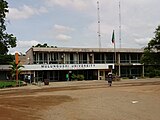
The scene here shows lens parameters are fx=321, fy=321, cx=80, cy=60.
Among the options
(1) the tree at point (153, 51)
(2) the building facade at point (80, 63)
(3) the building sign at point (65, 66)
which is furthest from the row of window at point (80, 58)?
(1) the tree at point (153, 51)

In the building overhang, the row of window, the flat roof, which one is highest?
the flat roof

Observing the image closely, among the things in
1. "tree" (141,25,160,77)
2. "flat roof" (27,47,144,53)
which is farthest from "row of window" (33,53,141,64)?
"tree" (141,25,160,77)

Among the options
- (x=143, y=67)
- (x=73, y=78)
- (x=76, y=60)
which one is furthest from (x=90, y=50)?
(x=143, y=67)

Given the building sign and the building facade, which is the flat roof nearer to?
the building facade

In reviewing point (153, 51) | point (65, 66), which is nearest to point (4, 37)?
point (65, 66)

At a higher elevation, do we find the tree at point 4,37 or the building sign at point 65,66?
the tree at point 4,37

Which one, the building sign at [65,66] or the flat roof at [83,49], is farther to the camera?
→ the flat roof at [83,49]

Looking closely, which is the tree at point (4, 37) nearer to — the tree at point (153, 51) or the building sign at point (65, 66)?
the building sign at point (65, 66)

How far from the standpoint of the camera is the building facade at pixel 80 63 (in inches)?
2186

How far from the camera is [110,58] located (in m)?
63.8

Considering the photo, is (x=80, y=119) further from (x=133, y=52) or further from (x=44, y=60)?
(x=133, y=52)

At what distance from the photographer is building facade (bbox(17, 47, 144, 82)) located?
55531 millimetres

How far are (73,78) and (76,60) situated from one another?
5289mm

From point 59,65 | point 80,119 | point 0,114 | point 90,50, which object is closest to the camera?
point 80,119
